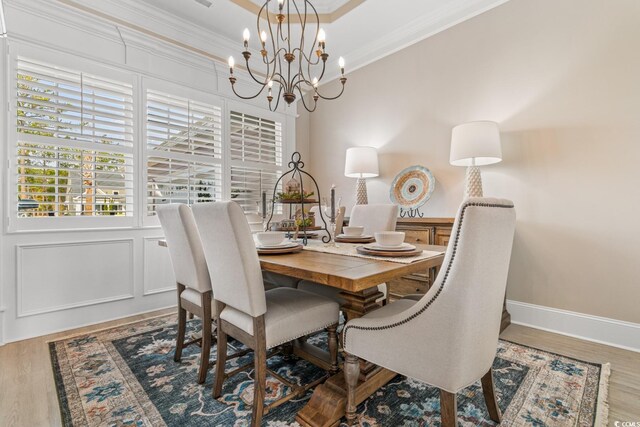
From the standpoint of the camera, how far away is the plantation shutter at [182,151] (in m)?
3.04

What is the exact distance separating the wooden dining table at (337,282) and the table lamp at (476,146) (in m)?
1.26

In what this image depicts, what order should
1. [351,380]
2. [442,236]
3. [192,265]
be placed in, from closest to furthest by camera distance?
[351,380]
[192,265]
[442,236]

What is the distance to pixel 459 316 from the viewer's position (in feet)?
3.23

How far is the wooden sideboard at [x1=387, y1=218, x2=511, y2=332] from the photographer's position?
2.60 m

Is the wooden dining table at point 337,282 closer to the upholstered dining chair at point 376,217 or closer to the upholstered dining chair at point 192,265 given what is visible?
the upholstered dining chair at point 192,265

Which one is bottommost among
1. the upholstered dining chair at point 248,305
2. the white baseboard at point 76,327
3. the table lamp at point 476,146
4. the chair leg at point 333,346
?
the white baseboard at point 76,327

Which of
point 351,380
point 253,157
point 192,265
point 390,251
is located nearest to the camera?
point 351,380

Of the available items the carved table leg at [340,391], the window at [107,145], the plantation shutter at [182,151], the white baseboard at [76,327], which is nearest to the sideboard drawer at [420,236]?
the carved table leg at [340,391]

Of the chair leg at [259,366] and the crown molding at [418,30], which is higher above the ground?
the crown molding at [418,30]

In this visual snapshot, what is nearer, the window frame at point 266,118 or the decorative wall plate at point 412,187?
the decorative wall plate at point 412,187

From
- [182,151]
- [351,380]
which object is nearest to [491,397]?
[351,380]

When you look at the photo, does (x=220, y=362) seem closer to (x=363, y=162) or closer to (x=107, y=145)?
(x=107, y=145)

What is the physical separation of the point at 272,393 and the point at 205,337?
0.48 m

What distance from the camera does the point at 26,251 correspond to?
2.37 metres
